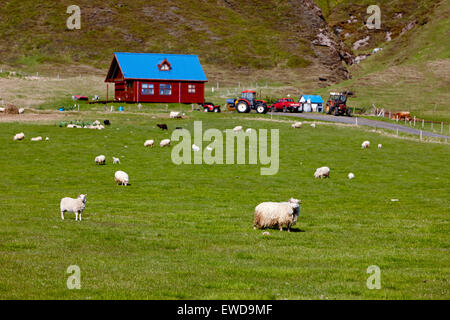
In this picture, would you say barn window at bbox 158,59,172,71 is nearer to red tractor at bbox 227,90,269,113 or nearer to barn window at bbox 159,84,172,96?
barn window at bbox 159,84,172,96

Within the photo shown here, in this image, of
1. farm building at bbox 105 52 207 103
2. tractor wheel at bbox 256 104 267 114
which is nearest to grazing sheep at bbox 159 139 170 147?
tractor wheel at bbox 256 104 267 114

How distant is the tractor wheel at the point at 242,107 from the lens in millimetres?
77688

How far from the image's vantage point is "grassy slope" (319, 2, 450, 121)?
107512 millimetres

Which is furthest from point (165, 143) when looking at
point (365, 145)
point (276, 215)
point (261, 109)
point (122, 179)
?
point (261, 109)

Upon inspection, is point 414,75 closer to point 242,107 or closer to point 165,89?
point 165,89

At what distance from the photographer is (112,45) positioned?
157250mm

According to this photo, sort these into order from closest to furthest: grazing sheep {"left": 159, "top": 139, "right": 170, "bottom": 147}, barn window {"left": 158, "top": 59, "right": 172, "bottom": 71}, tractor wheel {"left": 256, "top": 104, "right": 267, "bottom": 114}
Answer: grazing sheep {"left": 159, "top": 139, "right": 170, "bottom": 147}, tractor wheel {"left": 256, "top": 104, "right": 267, "bottom": 114}, barn window {"left": 158, "top": 59, "right": 172, "bottom": 71}

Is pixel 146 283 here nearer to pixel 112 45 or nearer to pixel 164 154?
pixel 164 154

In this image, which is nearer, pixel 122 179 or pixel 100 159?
pixel 122 179

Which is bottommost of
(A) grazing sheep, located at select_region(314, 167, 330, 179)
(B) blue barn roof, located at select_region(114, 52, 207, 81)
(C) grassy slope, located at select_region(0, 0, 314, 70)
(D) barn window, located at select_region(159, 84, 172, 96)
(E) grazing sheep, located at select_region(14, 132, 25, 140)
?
(A) grazing sheep, located at select_region(314, 167, 330, 179)

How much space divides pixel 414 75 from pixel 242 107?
2749 inches

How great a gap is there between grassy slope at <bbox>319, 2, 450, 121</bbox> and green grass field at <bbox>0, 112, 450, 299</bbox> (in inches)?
2385

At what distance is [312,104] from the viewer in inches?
A: 3698
